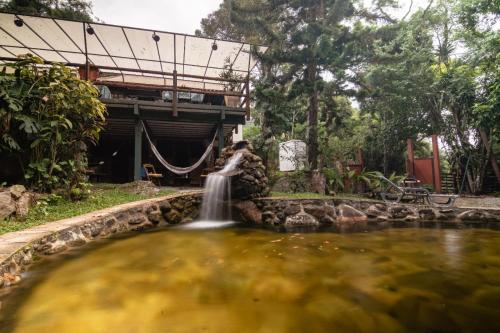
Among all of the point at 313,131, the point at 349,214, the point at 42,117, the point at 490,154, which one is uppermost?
the point at 313,131

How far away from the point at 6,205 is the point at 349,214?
646 centimetres

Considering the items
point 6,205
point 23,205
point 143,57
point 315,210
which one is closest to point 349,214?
point 315,210

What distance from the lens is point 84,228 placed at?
133 inches

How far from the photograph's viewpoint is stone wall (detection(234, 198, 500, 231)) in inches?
226

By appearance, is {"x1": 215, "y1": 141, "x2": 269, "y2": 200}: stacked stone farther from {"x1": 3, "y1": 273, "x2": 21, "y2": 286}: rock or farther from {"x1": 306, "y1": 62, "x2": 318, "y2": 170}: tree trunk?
{"x1": 3, "y1": 273, "x2": 21, "y2": 286}: rock

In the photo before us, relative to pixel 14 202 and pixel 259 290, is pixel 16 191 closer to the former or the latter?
pixel 14 202

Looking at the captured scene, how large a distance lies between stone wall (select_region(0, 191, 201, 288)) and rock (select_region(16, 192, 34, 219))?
2.43ft

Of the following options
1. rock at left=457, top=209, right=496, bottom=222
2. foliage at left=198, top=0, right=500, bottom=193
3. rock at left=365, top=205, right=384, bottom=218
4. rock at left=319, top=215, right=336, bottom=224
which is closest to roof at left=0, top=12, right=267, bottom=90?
foliage at left=198, top=0, right=500, bottom=193

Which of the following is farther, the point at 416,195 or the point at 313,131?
the point at 313,131

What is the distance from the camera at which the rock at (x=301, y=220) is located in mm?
5718

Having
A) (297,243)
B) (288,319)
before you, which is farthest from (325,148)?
(288,319)

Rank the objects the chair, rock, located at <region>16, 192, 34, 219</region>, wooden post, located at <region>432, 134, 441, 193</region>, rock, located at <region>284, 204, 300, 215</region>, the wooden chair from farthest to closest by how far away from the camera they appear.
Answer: wooden post, located at <region>432, 134, 441, 193</region> < the wooden chair < the chair < rock, located at <region>284, 204, 300, 215</region> < rock, located at <region>16, 192, 34, 219</region>

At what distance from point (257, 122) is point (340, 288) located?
1307 cm

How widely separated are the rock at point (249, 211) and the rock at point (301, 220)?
2.22 feet
